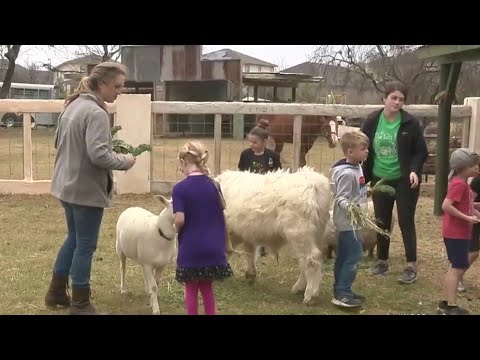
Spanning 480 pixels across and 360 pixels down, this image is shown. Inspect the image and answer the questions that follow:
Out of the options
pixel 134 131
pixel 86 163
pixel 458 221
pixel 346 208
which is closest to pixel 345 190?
pixel 346 208

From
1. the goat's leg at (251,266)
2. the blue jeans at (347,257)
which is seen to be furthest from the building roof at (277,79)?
the blue jeans at (347,257)

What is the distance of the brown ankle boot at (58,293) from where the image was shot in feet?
15.6

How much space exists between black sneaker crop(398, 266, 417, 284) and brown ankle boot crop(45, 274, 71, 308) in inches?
120

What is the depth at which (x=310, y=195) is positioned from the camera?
4914mm

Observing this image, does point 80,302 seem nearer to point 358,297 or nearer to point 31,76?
point 358,297

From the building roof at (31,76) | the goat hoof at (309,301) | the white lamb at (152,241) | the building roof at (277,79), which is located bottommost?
the goat hoof at (309,301)

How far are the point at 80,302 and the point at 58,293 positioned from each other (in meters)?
0.43

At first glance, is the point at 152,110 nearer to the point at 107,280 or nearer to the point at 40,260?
the point at 40,260

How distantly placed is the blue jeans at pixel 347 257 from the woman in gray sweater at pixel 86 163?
1.80 meters

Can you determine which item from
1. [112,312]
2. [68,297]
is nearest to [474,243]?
[112,312]

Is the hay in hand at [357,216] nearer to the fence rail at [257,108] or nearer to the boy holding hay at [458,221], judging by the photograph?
the boy holding hay at [458,221]

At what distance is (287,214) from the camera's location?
4.95 metres

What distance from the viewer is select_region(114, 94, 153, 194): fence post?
1039 cm

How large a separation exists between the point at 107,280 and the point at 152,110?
5.31 meters
